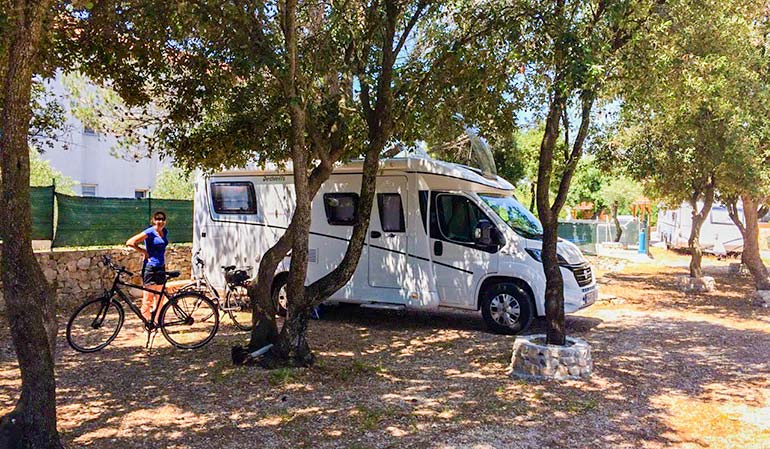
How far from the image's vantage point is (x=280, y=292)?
33.3 ft

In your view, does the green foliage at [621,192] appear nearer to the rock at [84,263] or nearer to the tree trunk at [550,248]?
the tree trunk at [550,248]

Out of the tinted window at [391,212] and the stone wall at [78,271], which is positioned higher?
the tinted window at [391,212]

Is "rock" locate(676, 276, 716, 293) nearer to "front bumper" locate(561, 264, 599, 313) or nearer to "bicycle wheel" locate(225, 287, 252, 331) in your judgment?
"front bumper" locate(561, 264, 599, 313)

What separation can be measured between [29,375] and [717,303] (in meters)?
12.3

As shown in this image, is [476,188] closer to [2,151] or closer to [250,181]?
[250,181]

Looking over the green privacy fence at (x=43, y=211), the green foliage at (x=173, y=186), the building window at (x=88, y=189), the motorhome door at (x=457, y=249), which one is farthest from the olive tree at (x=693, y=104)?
the building window at (x=88, y=189)

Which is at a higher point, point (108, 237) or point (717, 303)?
point (108, 237)

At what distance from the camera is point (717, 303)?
1252 cm

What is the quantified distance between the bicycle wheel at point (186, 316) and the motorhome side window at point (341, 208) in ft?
8.65

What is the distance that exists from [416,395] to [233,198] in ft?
19.5

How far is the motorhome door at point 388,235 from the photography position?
960cm

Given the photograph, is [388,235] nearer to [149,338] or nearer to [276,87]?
[276,87]

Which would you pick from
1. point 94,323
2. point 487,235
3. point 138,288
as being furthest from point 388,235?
point 94,323

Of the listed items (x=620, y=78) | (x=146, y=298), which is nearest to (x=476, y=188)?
(x=620, y=78)
